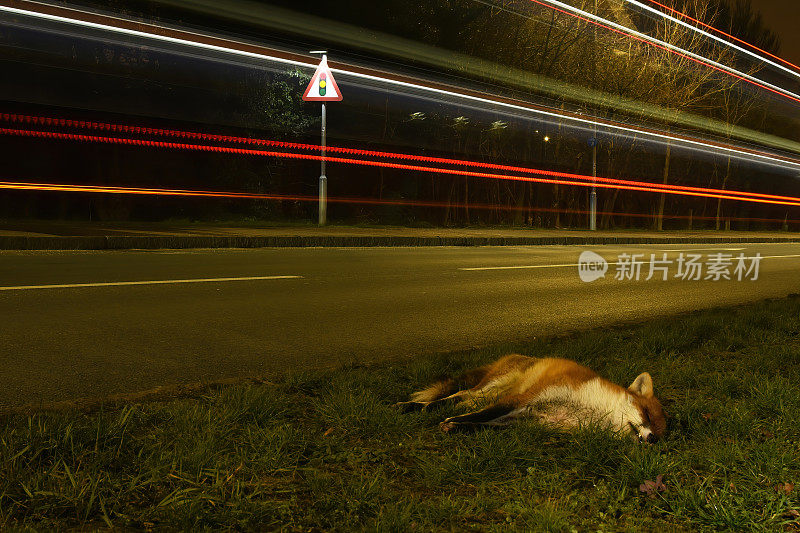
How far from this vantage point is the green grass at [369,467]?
2.48 metres

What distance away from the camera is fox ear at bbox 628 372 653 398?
3.63 metres

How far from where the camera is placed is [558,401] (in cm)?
349

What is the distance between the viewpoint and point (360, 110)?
22016mm

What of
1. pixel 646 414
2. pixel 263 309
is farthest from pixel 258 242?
pixel 646 414

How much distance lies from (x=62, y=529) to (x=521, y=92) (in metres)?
23.7

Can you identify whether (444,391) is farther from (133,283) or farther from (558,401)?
(133,283)

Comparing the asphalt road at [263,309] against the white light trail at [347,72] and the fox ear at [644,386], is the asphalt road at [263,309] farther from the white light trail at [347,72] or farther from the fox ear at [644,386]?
the white light trail at [347,72]

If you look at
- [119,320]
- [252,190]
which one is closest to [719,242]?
[252,190]

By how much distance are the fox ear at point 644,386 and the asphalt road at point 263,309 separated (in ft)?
6.85

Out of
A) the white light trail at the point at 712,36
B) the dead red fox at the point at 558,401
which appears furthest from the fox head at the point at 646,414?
the white light trail at the point at 712,36

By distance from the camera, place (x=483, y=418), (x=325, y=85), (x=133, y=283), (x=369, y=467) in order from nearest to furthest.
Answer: (x=369, y=467) < (x=483, y=418) < (x=133, y=283) < (x=325, y=85)

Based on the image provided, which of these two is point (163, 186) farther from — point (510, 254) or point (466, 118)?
point (466, 118)

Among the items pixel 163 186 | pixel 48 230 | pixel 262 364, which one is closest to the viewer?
pixel 262 364

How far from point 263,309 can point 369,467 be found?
4167mm
